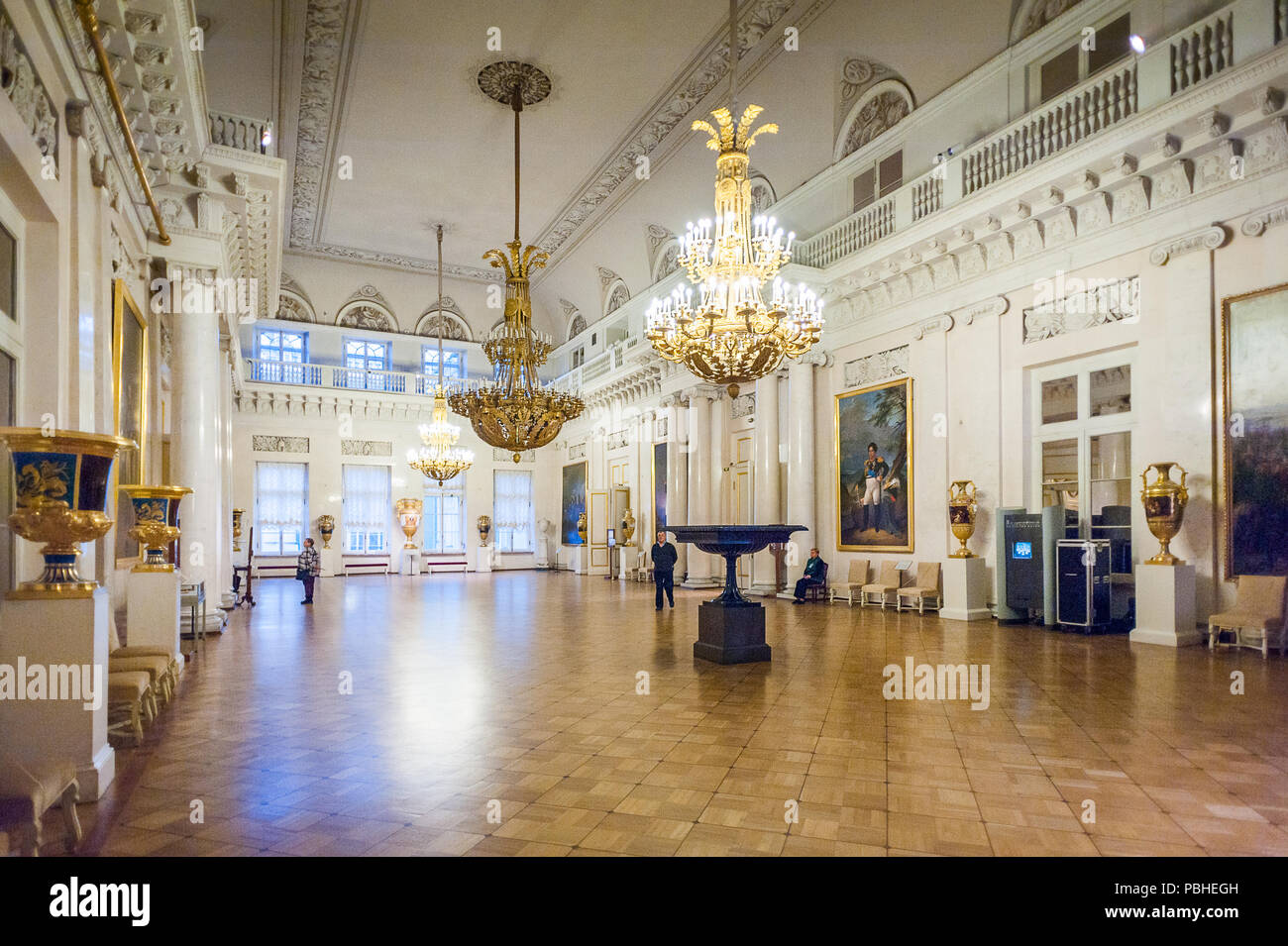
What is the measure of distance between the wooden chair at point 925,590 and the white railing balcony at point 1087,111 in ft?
16.1

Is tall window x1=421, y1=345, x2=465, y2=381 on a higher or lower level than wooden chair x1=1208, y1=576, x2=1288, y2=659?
higher

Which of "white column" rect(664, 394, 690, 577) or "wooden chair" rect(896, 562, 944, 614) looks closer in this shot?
"wooden chair" rect(896, 562, 944, 614)

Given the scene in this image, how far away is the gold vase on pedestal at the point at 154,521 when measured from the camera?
6.22 metres

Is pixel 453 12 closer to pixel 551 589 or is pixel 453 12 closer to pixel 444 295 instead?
pixel 551 589

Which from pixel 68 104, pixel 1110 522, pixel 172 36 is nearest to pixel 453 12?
pixel 172 36

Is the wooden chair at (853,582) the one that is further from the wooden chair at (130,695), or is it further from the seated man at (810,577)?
the wooden chair at (130,695)

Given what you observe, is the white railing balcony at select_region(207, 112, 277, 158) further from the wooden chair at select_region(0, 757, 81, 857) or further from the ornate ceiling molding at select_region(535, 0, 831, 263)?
the wooden chair at select_region(0, 757, 81, 857)

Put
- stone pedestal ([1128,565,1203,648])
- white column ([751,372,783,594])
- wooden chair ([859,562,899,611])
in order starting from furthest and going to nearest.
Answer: white column ([751,372,783,594]) < wooden chair ([859,562,899,611]) < stone pedestal ([1128,565,1203,648])

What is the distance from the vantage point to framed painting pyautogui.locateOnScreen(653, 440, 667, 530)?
17.5m

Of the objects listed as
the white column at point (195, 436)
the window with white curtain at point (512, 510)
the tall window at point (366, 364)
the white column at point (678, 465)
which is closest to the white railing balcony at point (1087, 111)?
the white column at point (678, 465)

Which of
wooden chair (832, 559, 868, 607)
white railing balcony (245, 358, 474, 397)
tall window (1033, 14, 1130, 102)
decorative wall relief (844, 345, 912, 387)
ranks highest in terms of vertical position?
tall window (1033, 14, 1130, 102)

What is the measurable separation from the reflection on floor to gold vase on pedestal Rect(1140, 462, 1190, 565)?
3.37 feet

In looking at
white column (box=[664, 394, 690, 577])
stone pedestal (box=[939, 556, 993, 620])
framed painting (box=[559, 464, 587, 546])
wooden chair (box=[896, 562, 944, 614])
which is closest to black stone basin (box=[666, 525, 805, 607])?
stone pedestal (box=[939, 556, 993, 620])

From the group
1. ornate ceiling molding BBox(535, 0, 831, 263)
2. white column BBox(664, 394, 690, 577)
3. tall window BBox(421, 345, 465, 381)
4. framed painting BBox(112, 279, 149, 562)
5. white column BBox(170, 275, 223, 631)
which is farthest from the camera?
tall window BBox(421, 345, 465, 381)
